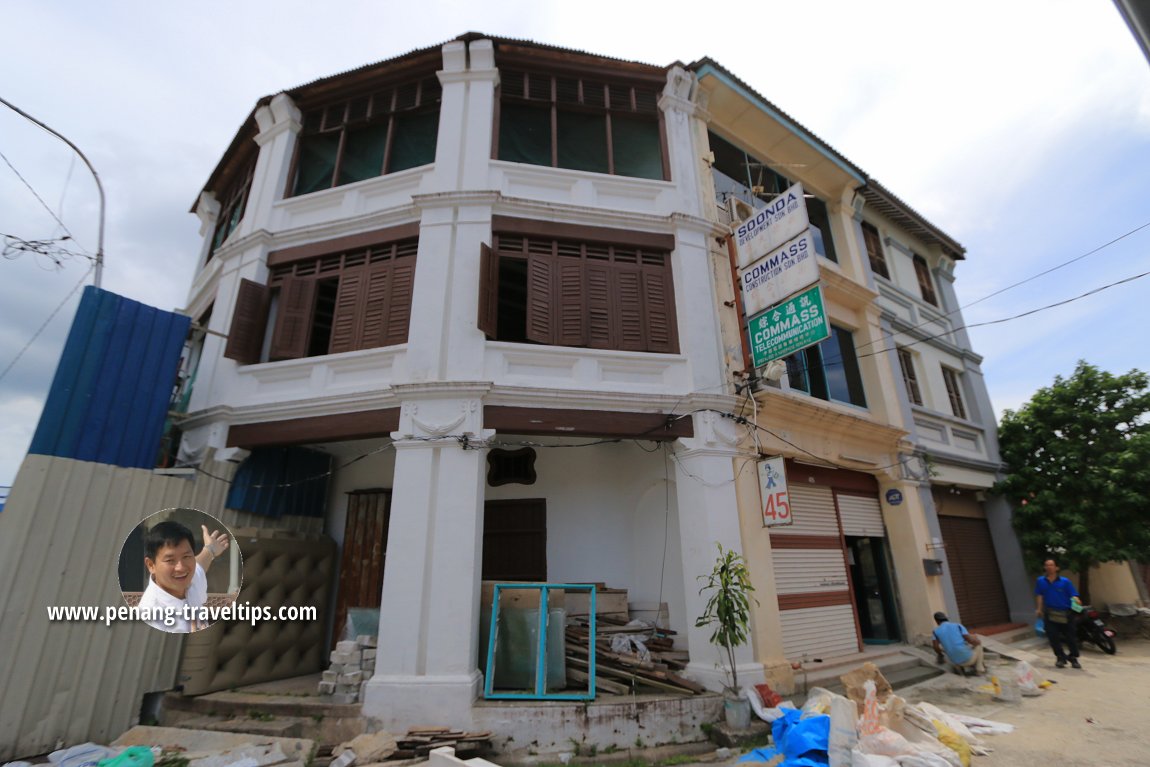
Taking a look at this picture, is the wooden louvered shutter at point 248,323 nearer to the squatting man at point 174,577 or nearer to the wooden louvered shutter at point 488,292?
the squatting man at point 174,577

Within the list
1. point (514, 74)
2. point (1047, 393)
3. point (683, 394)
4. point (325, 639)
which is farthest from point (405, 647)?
point (1047, 393)

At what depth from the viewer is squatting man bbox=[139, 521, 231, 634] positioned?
21.4 feet

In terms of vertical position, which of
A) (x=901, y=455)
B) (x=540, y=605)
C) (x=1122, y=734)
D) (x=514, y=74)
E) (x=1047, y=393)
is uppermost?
(x=514, y=74)

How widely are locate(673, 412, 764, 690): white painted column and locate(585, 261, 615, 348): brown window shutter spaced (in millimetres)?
1936

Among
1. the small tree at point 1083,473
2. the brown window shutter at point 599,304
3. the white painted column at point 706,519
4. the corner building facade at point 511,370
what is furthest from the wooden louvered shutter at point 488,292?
the small tree at point 1083,473

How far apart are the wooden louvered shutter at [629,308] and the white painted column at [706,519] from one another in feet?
5.15

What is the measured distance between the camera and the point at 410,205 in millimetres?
8812

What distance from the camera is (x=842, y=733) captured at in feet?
16.3

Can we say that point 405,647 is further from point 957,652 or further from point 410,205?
point 957,652

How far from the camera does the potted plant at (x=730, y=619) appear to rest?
6297 mm

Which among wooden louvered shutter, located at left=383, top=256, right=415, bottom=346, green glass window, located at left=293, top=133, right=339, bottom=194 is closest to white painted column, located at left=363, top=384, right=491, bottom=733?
wooden louvered shutter, located at left=383, top=256, right=415, bottom=346

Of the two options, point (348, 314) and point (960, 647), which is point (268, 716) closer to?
point (348, 314)

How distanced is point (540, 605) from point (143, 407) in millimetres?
6347

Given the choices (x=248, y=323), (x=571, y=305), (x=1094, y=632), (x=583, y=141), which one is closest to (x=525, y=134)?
(x=583, y=141)
